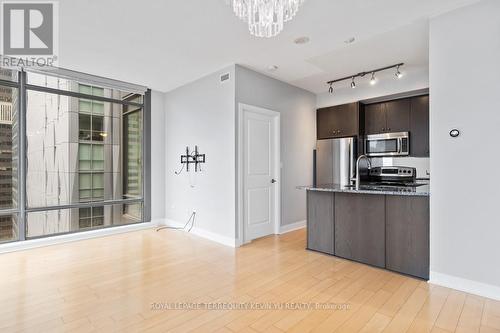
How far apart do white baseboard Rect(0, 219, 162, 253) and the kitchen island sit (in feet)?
10.8

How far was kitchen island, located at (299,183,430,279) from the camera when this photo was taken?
9.11ft

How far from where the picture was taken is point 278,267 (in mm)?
3100

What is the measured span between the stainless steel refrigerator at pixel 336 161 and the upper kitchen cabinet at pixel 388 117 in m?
0.53

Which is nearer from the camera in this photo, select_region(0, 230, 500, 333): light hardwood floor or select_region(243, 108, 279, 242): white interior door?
select_region(0, 230, 500, 333): light hardwood floor

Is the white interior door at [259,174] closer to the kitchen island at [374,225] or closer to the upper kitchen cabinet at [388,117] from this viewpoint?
the kitchen island at [374,225]

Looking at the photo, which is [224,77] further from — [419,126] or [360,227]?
[419,126]

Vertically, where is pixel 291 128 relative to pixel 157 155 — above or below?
above

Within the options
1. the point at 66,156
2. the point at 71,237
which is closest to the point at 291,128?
the point at 66,156

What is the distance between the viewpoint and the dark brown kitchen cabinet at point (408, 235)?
8.97 ft

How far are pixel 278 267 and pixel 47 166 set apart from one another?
3.92m

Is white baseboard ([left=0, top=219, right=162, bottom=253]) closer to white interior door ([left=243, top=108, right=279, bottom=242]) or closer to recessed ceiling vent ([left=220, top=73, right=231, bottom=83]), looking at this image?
white interior door ([left=243, top=108, right=279, bottom=242])

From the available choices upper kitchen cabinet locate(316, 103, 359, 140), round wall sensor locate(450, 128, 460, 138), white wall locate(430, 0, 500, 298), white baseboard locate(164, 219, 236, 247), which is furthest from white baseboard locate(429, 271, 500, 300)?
upper kitchen cabinet locate(316, 103, 359, 140)

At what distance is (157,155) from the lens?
17.7 feet

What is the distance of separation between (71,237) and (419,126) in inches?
239
